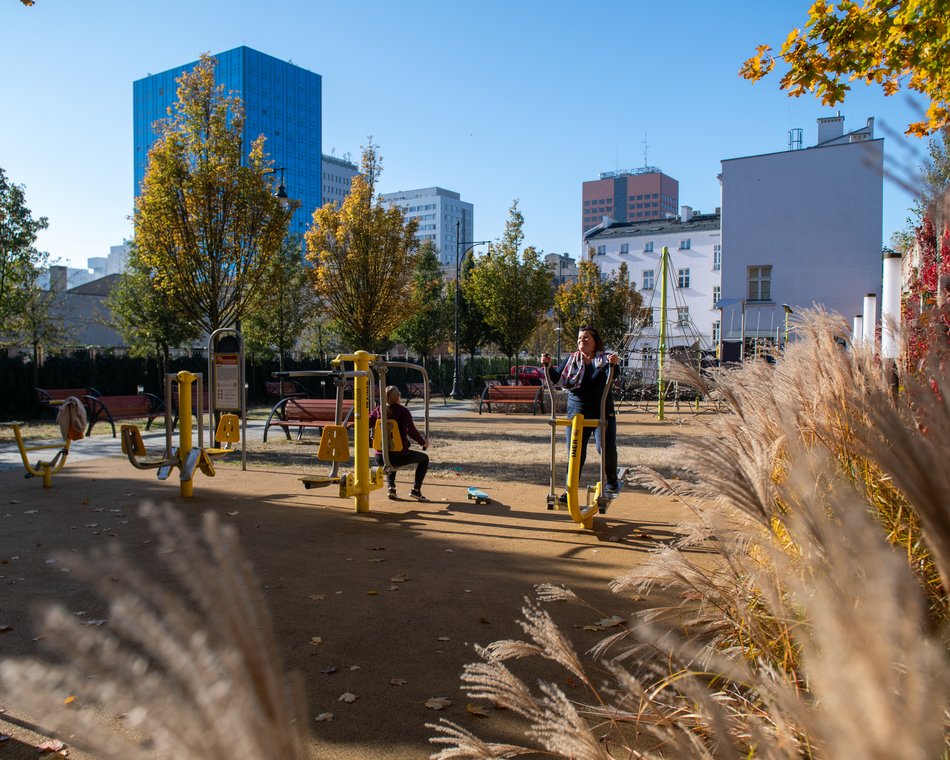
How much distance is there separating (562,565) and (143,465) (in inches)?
210

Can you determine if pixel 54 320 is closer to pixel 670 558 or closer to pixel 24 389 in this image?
pixel 24 389

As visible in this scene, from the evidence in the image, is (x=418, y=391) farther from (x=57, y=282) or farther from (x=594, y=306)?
(x=57, y=282)

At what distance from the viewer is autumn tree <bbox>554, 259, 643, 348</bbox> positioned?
128ft

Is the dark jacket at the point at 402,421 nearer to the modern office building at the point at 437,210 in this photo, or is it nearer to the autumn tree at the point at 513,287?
the autumn tree at the point at 513,287

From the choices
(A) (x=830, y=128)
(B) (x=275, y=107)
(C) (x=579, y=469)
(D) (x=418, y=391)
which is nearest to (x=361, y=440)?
(C) (x=579, y=469)

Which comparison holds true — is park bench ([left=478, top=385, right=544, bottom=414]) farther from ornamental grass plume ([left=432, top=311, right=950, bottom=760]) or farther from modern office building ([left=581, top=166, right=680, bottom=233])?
modern office building ([left=581, top=166, right=680, bottom=233])

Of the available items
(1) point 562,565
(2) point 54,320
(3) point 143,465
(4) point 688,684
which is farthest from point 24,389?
(4) point 688,684

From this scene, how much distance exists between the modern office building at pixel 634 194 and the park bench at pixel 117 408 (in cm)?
16072

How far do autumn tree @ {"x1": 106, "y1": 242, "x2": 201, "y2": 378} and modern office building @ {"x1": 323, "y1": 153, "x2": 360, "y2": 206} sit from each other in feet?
396

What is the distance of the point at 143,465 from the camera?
8.70m

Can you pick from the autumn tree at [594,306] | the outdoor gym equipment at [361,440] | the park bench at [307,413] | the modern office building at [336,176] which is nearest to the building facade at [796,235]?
the autumn tree at [594,306]

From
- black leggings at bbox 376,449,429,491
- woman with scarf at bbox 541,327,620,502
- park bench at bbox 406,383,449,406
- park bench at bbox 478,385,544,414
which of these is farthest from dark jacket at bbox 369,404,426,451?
park bench at bbox 406,383,449,406

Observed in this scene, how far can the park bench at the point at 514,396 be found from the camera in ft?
73.7

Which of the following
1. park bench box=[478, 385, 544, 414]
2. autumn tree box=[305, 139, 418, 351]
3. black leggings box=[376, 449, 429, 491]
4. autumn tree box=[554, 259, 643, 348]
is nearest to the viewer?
black leggings box=[376, 449, 429, 491]
